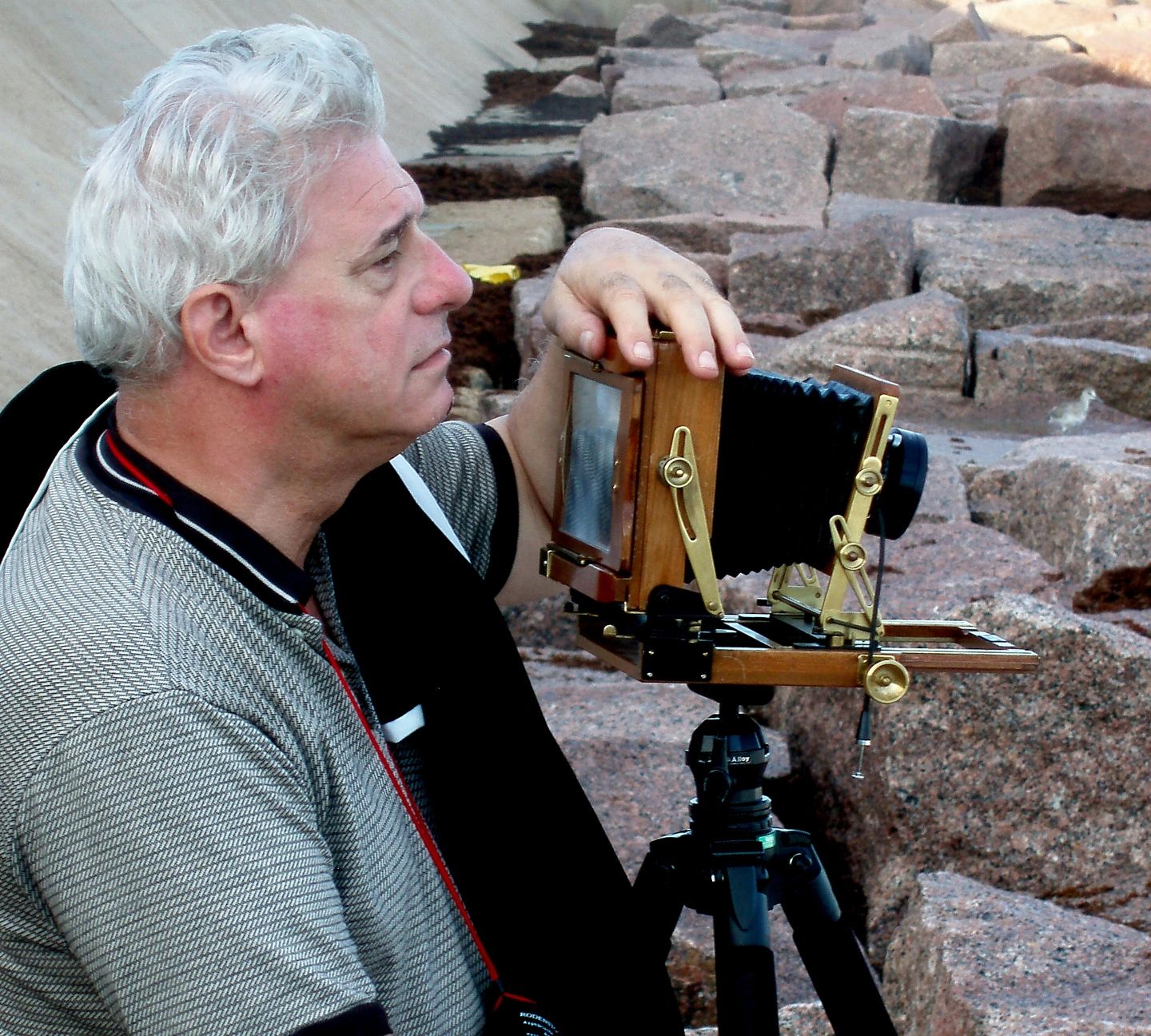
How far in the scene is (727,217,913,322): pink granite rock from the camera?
204 inches

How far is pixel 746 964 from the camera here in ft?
5.04

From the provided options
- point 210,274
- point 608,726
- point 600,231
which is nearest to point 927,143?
point 608,726

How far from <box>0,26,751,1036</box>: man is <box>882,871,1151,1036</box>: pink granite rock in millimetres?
467

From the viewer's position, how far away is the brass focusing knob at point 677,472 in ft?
4.75

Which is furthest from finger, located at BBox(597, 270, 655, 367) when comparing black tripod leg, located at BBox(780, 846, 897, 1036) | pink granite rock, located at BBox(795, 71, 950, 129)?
pink granite rock, located at BBox(795, 71, 950, 129)

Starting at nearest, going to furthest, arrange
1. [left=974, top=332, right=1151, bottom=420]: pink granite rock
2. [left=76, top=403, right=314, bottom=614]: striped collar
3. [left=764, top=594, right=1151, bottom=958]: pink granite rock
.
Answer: [left=76, top=403, right=314, bottom=614]: striped collar < [left=764, top=594, right=1151, bottom=958]: pink granite rock < [left=974, top=332, right=1151, bottom=420]: pink granite rock

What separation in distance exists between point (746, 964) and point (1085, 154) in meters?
6.12

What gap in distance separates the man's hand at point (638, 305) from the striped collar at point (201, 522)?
0.38m

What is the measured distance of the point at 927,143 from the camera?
23.3 feet

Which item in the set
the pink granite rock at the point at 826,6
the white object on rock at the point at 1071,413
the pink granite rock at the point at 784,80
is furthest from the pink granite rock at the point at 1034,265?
the pink granite rock at the point at 826,6

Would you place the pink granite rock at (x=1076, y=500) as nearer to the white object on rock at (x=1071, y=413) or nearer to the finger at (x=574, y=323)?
the white object on rock at (x=1071, y=413)

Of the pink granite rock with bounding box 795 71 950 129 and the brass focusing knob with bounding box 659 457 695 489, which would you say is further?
the pink granite rock with bounding box 795 71 950 129

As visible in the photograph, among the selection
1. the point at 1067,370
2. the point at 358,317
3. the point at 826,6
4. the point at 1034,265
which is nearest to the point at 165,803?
the point at 358,317

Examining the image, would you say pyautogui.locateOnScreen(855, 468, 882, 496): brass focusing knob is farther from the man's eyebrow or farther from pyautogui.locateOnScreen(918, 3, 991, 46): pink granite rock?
pyautogui.locateOnScreen(918, 3, 991, 46): pink granite rock
